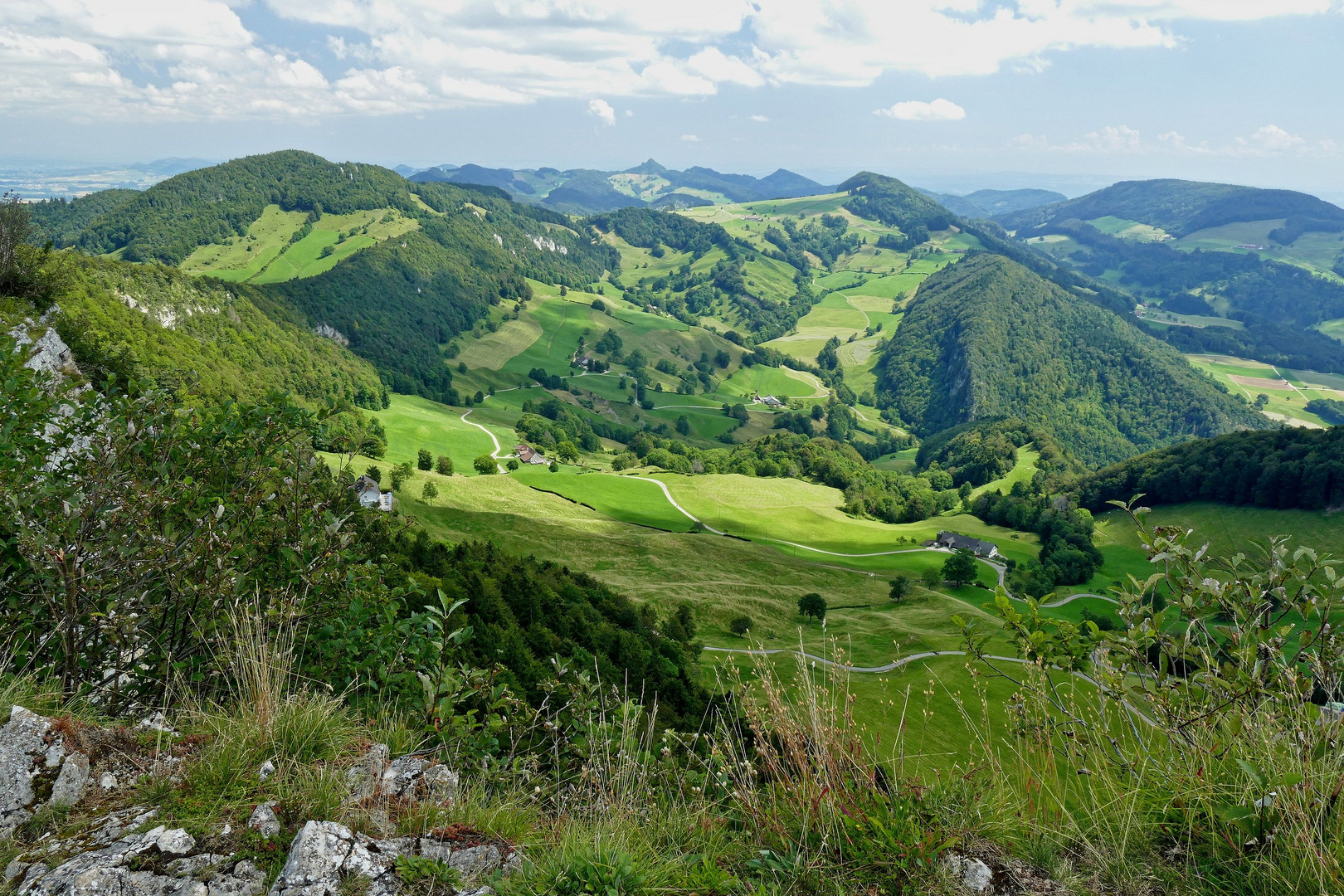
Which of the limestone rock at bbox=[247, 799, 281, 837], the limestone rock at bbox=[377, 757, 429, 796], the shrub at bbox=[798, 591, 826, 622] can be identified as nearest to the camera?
the limestone rock at bbox=[247, 799, 281, 837]

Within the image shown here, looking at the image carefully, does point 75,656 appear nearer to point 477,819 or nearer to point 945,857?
point 477,819

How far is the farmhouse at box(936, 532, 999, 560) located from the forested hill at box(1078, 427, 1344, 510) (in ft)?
93.8

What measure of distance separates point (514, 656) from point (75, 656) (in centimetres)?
2452

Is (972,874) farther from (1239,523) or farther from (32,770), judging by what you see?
(1239,523)

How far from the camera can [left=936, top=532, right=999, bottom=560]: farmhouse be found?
115000 mm

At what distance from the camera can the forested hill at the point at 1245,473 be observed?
124875 mm

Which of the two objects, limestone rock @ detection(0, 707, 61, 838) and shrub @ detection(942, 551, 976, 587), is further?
shrub @ detection(942, 551, 976, 587)

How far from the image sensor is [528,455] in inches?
5610

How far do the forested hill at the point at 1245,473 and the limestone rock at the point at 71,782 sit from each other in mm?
141881

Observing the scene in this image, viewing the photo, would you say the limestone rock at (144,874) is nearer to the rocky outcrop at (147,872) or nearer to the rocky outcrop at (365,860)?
the rocky outcrop at (147,872)

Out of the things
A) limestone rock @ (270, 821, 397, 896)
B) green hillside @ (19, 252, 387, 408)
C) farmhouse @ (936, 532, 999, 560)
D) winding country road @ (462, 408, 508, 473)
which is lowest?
farmhouse @ (936, 532, 999, 560)

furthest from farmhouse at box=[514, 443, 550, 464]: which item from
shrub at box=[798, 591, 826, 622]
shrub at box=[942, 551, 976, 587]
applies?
shrub at box=[798, 591, 826, 622]

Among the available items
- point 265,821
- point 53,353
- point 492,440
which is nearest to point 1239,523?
point 492,440

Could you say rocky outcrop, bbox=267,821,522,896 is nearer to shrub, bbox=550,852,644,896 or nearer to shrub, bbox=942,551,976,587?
shrub, bbox=550,852,644,896
